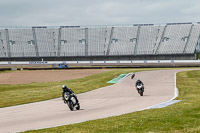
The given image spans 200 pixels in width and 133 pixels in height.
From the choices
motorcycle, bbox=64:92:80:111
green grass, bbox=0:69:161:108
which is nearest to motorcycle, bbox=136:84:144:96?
green grass, bbox=0:69:161:108

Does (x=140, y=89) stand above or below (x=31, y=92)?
above

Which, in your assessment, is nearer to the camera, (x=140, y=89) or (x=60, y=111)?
(x=60, y=111)

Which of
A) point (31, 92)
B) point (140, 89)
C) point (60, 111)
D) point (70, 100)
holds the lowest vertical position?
point (31, 92)

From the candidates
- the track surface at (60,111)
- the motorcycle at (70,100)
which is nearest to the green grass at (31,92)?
the track surface at (60,111)

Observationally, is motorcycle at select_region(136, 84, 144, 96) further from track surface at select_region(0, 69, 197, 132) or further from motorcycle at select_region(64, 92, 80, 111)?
motorcycle at select_region(64, 92, 80, 111)

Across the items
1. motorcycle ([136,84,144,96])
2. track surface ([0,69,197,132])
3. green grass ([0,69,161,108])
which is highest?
motorcycle ([136,84,144,96])

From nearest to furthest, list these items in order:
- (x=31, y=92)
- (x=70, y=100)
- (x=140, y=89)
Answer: (x=70, y=100), (x=140, y=89), (x=31, y=92)

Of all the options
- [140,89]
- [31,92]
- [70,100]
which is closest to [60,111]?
[70,100]

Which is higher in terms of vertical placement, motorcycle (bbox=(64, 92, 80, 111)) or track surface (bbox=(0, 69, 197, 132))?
motorcycle (bbox=(64, 92, 80, 111))

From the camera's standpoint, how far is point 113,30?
94.4 metres

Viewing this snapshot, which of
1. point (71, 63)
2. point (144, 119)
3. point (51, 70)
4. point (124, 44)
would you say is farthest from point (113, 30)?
point (144, 119)

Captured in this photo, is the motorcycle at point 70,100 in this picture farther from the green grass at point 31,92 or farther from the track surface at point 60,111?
the green grass at point 31,92

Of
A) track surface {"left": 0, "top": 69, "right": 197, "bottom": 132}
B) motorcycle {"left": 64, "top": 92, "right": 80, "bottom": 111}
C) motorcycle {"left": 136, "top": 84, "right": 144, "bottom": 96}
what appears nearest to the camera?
track surface {"left": 0, "top": 69, "right": 197, "bottom": 132}

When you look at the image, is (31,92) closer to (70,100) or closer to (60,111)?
(60,111)
